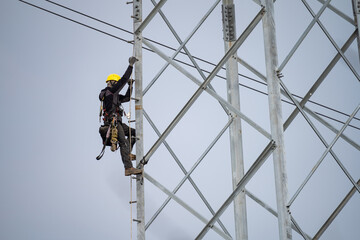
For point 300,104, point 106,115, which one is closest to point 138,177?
point 106,115

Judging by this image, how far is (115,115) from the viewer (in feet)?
46.3

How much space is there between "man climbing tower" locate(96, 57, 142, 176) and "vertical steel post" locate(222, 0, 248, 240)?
197 cm

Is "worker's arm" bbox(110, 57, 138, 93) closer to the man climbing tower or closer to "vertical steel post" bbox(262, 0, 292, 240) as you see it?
the man climbing tower

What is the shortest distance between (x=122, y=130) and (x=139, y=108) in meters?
0.85

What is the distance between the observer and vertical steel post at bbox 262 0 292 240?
11.4 m

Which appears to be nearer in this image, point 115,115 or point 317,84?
point 317,84

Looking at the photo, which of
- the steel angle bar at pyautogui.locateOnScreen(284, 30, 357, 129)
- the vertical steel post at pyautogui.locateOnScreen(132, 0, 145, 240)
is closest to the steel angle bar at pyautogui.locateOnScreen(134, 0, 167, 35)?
the vertical steel post at pyautogui.locateOnScreen(132, 0, 145, 240)

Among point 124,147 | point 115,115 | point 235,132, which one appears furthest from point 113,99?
point 235,132

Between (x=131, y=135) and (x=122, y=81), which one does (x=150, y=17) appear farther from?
(x=131, y=135)

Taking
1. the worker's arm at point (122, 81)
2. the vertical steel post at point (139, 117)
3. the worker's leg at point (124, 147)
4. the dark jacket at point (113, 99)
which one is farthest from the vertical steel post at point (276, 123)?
the dark jacket at point (113, 99)

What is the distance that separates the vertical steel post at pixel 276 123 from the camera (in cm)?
1142

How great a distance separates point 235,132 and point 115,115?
7.76ft

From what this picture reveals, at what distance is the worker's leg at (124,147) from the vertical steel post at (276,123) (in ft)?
9.55

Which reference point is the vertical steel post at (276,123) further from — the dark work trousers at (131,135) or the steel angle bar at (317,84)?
the dark work trousers at (131,135)
